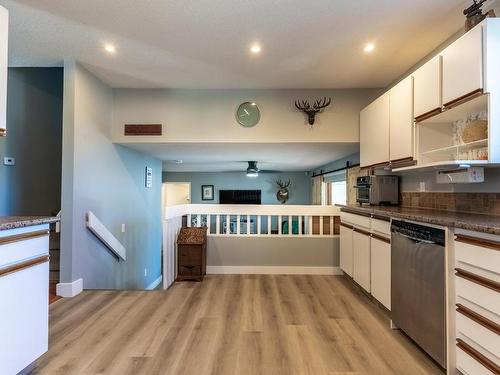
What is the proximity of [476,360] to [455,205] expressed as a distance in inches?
54.1

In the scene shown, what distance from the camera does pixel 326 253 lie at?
3.97 metres

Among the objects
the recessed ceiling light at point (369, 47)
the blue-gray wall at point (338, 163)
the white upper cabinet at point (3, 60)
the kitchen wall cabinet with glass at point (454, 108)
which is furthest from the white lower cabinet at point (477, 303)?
the blue-gray wall at point (338, 163)

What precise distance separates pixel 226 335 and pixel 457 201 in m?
2.26

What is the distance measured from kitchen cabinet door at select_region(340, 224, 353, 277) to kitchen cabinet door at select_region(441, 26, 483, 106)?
1768 millimetres

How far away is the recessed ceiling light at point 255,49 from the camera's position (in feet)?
8.88

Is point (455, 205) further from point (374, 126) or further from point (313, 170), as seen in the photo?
point (313, 170)

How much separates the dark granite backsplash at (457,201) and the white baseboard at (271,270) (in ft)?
4.53

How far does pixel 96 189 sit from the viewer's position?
3.45m

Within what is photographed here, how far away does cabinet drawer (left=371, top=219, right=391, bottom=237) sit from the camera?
2.40 meters

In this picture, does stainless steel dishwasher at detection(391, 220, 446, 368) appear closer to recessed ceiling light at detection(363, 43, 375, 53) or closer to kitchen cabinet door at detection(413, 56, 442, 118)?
kitchen cabinet door at detection(413, 56, 442, 118)

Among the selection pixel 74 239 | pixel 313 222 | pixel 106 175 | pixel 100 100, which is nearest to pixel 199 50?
pixel 100 100

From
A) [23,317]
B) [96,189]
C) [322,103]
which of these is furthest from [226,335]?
[322,103]

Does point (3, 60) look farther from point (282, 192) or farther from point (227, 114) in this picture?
→ point (282, 192)

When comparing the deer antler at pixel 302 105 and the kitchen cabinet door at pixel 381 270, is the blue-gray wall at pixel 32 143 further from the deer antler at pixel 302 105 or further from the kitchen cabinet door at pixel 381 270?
the kitchen cabinet door at pixel 381 270
